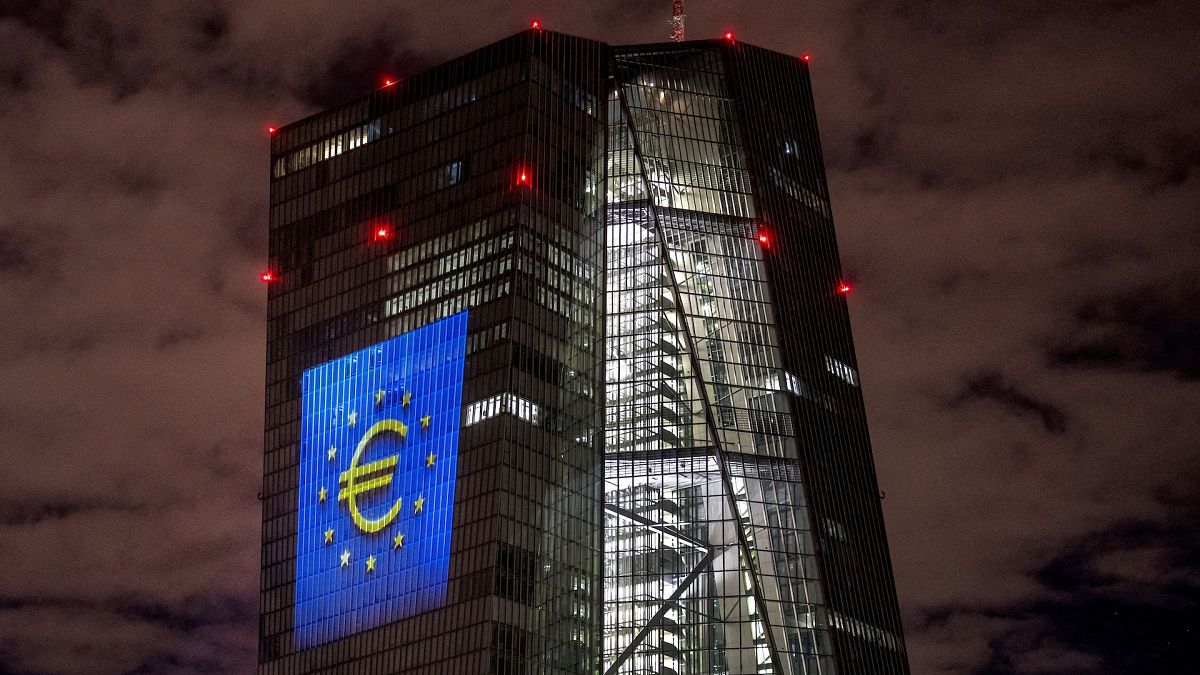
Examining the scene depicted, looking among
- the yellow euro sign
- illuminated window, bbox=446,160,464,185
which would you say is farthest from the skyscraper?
illuminated window, bbox=446,160,464,185

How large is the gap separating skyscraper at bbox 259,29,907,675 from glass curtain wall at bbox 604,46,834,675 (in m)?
0.23

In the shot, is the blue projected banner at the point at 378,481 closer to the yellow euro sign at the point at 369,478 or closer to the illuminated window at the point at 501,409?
the yellow euro sign at the point at 369,478

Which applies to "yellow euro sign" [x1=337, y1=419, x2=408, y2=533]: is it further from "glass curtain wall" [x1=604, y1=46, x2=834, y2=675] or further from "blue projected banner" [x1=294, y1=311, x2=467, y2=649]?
"glass curtain wall" [x1=604, y1=46, x2=834, y2=675]

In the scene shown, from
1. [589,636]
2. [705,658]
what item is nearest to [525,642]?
[589,636]

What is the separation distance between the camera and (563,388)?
506 feet

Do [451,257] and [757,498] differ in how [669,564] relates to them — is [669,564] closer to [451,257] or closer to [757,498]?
[757,498]

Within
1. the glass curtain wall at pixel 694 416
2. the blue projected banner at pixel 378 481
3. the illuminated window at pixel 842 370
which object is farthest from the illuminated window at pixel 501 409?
the illuminated window at pixel 842 370

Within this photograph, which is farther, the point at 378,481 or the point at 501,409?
the point at 378,481

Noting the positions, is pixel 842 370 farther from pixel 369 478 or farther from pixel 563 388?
pixel 369 478

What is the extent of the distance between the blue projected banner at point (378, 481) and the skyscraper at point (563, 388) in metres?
0.22

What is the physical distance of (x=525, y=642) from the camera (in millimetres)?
146500

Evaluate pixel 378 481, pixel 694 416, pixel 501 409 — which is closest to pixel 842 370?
pixel 694 416

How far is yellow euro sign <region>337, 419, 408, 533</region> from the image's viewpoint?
6107 inches

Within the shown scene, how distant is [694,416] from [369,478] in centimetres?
2695
